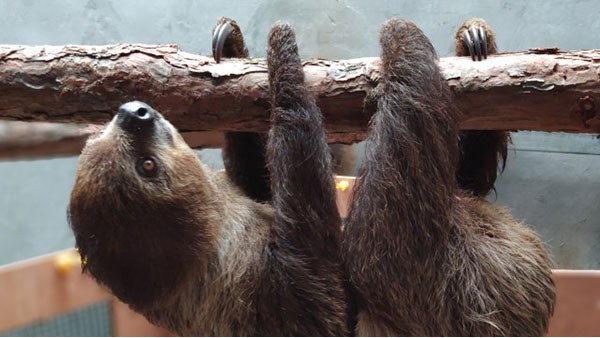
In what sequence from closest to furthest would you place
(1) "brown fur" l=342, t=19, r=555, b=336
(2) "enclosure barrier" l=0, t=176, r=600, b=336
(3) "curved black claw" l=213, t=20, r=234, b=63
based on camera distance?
(1) "brown fur" l=342, t=19, r=555, b=336 → (3) "curved black claw" l=213, t=20, r=234, b=63 → (2) "enclosure barrier" l=0, t=176, r=600, b=336

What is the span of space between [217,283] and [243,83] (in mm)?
1033

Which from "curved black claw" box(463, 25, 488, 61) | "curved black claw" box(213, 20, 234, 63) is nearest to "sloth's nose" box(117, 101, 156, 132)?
"curved black claw" box(213, 20, 234, 63)

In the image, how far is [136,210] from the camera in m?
2.70

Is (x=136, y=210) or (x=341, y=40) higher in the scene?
(x=341, y=40)

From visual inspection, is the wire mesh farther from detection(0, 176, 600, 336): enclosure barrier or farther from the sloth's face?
the sloth's face

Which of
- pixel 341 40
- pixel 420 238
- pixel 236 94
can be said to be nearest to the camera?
pixel 420 238

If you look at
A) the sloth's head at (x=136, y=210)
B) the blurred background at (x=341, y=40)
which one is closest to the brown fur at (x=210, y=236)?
the sloth's head at (x=136, y=210)

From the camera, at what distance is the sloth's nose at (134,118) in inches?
108

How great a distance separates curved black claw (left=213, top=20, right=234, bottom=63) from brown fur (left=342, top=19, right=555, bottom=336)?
2.98 feet

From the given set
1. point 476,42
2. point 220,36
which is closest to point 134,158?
point 220,36

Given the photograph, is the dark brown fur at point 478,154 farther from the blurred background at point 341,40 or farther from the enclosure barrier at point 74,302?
the blurred background at point 341,40

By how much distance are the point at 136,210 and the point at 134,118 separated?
0.41 meters

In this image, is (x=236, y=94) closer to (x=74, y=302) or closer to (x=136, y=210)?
(x=136, y=210)

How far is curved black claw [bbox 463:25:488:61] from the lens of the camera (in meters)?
3.19
